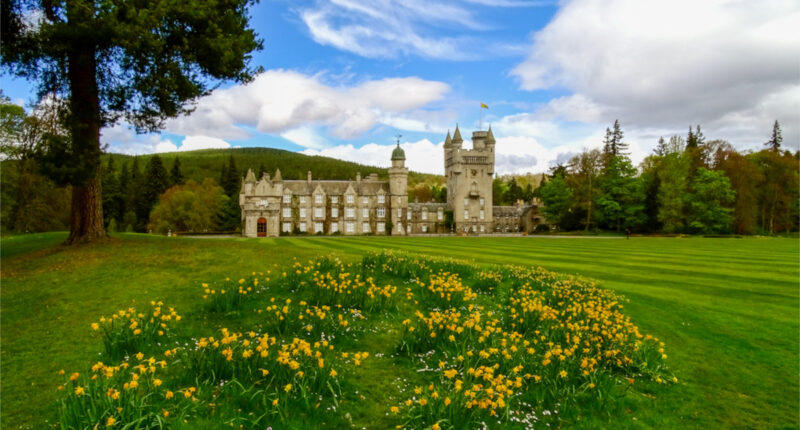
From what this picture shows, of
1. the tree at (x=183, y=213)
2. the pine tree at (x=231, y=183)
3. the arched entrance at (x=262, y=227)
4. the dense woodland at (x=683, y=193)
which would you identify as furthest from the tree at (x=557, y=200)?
the pine tree at (x=231, y=183)

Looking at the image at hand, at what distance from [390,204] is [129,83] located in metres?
69.7

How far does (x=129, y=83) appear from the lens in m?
17.1

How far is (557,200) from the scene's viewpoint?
3334 inches

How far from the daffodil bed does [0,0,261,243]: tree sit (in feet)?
27.0

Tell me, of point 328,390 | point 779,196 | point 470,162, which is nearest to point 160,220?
point 470,162

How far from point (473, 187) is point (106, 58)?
7966cm

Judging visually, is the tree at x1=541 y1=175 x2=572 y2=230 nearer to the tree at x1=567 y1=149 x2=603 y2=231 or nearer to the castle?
the tree at x1=567 y1=149 x2=603 y2=231

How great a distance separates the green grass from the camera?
6.75 m

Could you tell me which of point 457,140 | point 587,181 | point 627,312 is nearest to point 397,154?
point 457,140

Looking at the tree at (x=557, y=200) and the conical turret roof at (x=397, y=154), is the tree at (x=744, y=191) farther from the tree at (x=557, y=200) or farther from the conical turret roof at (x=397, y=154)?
the conical turret roof at (x=397, y=154)

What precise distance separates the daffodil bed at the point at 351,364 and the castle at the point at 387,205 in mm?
68197

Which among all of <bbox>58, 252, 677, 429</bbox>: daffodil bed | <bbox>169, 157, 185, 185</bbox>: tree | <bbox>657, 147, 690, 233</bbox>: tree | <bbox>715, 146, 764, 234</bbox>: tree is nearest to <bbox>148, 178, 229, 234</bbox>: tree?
<bbox>169, 157, 185, 185</bbox>: tree

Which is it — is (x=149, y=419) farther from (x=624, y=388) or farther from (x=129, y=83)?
(x=129, y=83)

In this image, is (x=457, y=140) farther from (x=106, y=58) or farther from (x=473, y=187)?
(x=106, y=58)
